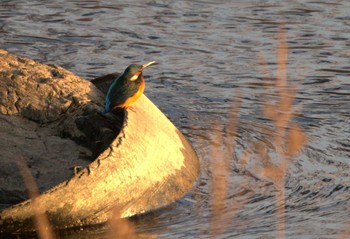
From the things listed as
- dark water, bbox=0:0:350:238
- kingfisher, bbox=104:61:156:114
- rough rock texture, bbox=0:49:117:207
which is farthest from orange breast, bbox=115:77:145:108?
dark water, bbox=0:0:350:238

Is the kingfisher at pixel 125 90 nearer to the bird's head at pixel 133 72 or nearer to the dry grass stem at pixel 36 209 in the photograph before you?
the bird's head at pixel 133 72

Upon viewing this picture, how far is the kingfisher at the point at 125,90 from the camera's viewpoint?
6938 mm

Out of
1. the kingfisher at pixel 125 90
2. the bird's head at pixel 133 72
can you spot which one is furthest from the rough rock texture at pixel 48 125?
the bird's head at pixel 133 72

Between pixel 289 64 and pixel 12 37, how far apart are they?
3139mm

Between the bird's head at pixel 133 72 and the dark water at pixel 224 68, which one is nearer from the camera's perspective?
the dark water at pixel 224 68

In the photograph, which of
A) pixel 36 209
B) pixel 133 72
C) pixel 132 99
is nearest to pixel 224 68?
pixel 133 72

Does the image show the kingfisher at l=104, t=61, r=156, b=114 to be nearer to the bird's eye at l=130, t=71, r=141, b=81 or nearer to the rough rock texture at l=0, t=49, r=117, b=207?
the bird's eye at l=130, t=71, r=141, b=81

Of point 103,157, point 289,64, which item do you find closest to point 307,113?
point 289,64

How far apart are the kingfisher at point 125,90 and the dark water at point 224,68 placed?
744 mm

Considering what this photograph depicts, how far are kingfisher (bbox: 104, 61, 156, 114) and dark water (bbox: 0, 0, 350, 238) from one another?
744 mm

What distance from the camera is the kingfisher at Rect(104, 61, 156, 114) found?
6.94m

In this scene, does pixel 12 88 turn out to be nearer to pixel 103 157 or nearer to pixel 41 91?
pixel 41 91

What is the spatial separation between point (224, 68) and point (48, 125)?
355cm

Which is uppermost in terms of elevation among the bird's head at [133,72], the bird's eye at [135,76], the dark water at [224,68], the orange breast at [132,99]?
the bird's head at [133,72]
